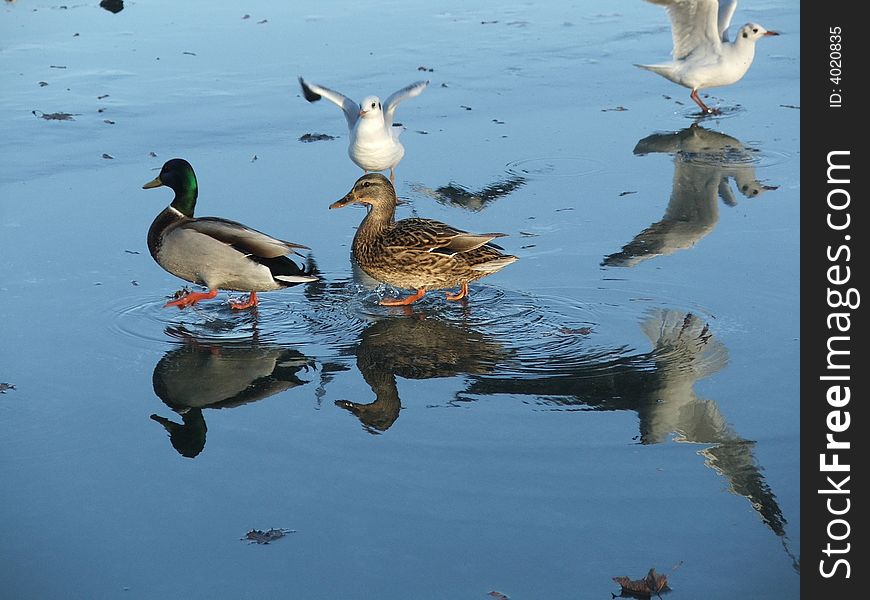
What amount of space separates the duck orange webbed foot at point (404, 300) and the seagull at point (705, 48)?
5383 mm

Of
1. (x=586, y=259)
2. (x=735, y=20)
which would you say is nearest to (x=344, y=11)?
(x=735, y=20)

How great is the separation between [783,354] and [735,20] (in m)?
10.2

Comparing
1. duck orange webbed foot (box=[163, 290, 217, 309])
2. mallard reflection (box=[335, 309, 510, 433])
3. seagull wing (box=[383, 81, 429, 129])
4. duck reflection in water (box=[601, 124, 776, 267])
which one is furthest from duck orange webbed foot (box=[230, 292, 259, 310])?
seagull wing (box=[383, 81, 429, 129])

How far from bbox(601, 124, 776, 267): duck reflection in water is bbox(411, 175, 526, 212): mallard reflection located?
1.17m

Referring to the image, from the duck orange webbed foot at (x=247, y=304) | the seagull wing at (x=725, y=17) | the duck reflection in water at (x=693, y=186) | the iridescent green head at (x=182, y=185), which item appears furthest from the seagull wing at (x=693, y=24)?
the duck orange webbed foot at (x=247, y=304)

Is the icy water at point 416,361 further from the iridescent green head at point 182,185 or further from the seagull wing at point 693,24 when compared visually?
the seagull wing at point 693,24

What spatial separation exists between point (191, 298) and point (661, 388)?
274 centimetres

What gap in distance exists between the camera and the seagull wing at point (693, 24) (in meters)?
12.6

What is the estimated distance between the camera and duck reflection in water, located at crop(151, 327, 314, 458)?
5.46 m

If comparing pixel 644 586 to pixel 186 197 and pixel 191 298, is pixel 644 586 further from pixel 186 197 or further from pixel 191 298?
pixel 186 197

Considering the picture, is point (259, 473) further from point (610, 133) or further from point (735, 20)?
point (735, 20)

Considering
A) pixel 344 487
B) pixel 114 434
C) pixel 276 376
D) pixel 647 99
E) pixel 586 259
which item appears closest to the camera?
pixel 344 487

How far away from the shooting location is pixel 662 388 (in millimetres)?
5691

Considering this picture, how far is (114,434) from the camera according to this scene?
5336 mm
